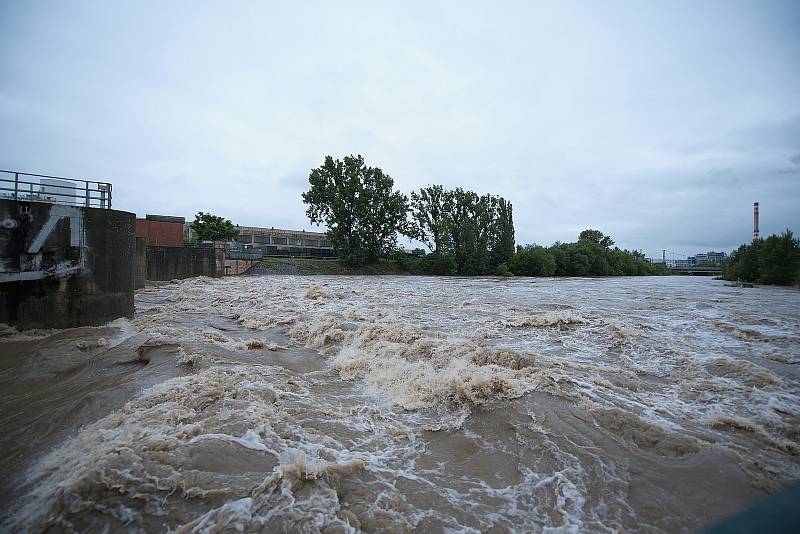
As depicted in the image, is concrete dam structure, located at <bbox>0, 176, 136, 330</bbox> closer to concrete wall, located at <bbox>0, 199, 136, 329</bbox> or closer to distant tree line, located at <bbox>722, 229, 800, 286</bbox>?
concrete wall, located at <bbox>0, 199, 136, 329</bbox>

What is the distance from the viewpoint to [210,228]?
52906 millimetres

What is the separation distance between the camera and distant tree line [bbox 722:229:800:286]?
33.3 m

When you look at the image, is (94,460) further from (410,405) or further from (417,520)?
(410,405)

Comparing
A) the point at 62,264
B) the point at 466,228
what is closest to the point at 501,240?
the point at 466,228

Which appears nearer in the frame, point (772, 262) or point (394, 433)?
point (394, 433)

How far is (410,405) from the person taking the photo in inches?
209

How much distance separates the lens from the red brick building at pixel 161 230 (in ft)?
116

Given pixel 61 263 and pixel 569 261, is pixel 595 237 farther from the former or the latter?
pixel 61 263

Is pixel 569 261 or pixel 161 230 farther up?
pixel 161 230

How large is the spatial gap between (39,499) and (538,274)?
66.3 meters

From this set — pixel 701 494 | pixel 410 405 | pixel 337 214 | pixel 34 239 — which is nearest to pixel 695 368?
pixel 701 494

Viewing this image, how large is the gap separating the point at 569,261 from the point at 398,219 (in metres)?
34.4

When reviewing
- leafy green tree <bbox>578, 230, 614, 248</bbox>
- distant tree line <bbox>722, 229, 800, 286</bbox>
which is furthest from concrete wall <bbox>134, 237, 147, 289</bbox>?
leafy green tree <bbox>578, 230, 614, 248</bbox>

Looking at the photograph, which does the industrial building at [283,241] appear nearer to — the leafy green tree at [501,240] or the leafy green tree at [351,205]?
the leafy green tree at [351,205]
